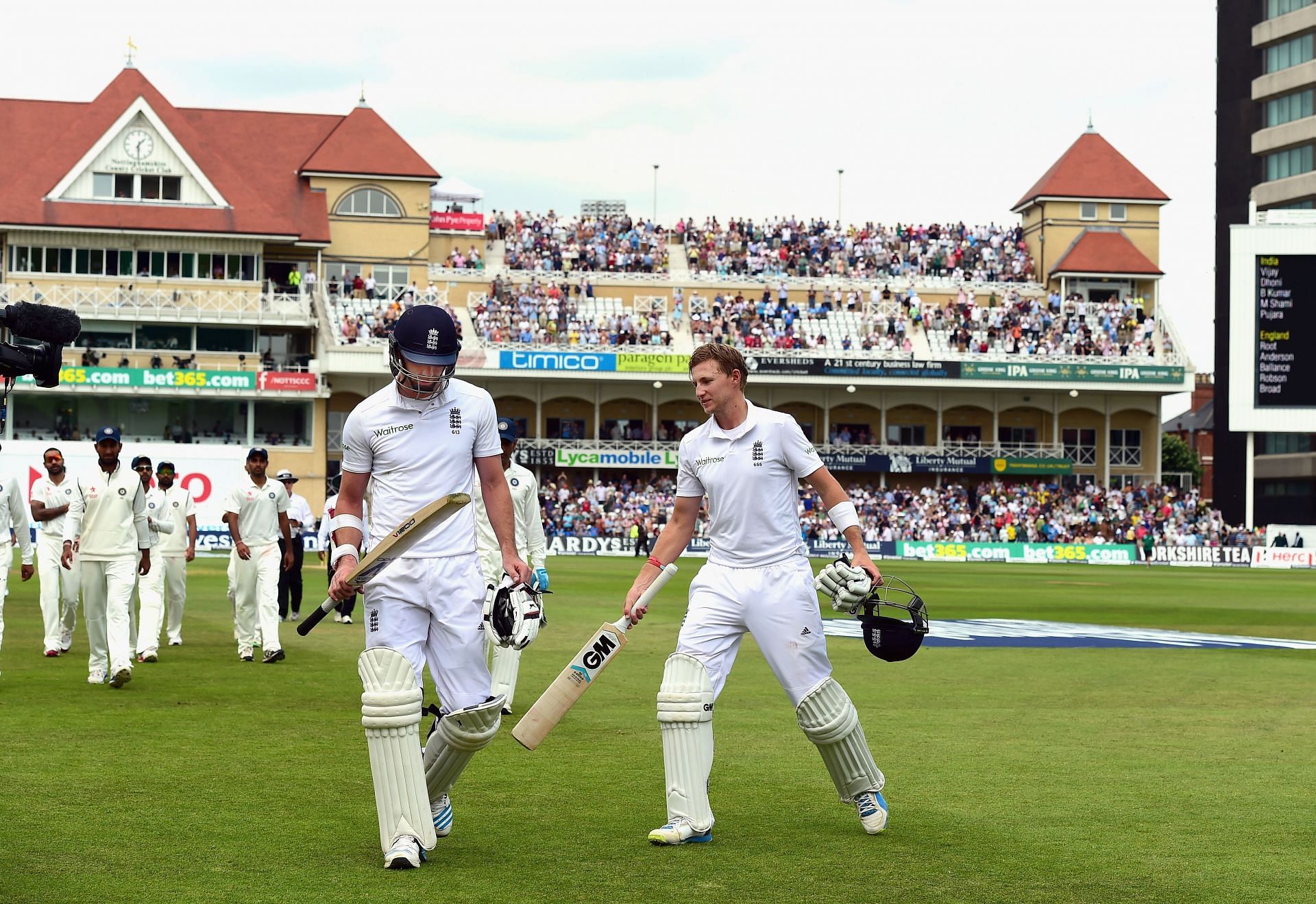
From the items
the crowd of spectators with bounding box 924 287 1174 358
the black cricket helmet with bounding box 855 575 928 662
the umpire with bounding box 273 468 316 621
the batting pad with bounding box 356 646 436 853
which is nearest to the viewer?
the batting pad with bounding box 356 646 436 853

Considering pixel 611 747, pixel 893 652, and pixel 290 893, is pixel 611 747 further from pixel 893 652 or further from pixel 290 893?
pixel 290 893

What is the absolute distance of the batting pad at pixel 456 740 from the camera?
747 cm

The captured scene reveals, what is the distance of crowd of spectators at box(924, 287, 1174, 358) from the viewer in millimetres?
70938

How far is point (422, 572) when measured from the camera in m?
7.35

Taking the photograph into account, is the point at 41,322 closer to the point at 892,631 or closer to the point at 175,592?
the point at 892,631

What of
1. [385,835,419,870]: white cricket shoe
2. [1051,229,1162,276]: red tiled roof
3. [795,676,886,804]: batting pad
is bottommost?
[385,835,419,870]: white cricket shoe

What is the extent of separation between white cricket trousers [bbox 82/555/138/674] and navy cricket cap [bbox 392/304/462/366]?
25.8 feet

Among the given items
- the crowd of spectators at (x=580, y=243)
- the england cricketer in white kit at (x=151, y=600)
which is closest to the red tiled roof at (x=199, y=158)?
the crowd of spectators at (x=580, y=243)

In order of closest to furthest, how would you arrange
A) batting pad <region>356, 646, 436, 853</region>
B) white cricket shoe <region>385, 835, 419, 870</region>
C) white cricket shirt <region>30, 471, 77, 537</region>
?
white cricket shoe <region>385, 835, 419, 870</region> → batting pad <region>356, 646, 436, 853</region> → white cricket shirt <region>30, 471, 77, 537</region>

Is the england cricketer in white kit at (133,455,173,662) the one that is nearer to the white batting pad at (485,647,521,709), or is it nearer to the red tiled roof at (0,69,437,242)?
the white batting pad at (485,647,521,709)

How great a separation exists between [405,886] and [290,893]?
480 mm

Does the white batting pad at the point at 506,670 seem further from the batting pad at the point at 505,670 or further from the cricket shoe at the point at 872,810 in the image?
the cricket shoe at the point at 872,810

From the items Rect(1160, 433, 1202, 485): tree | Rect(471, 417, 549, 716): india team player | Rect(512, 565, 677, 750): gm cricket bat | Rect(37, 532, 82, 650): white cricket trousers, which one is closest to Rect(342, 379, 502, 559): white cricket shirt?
Rect(512, 565, 677, 750): gm cricket bat

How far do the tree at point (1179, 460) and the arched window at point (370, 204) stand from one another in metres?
64.8
